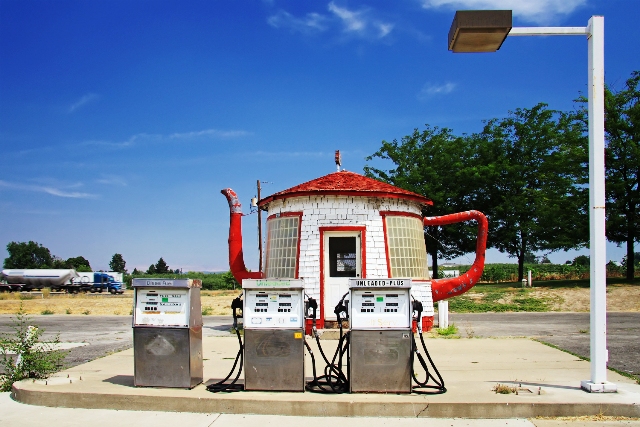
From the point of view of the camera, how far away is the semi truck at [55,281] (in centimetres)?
6413

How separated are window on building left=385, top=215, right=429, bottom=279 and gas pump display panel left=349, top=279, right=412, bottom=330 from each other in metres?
7.40

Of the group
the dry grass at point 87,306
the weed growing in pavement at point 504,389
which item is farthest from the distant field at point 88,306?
the weed growing in pavement at point 504,389

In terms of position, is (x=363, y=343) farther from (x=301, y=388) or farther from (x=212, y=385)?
(x=212, y=385)

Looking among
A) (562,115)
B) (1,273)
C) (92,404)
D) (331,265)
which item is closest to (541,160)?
(562,115)

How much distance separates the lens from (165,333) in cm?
846

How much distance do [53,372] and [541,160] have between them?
3971 cm

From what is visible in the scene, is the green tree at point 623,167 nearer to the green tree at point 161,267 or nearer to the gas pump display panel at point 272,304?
the gas pump display panel at point 272,304

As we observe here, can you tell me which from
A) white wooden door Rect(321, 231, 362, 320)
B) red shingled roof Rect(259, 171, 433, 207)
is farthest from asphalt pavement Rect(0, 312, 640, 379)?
red shingled roof Rect(259, 171, 433, 207)

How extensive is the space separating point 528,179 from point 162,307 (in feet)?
128

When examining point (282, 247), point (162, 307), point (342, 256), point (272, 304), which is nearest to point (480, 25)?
point (272, 304)

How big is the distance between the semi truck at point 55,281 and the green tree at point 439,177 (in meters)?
35.6

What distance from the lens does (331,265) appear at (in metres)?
16.2

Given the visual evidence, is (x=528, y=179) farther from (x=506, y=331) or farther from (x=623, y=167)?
(x=506, y=331)

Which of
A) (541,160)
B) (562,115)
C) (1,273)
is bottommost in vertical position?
(1,273)
